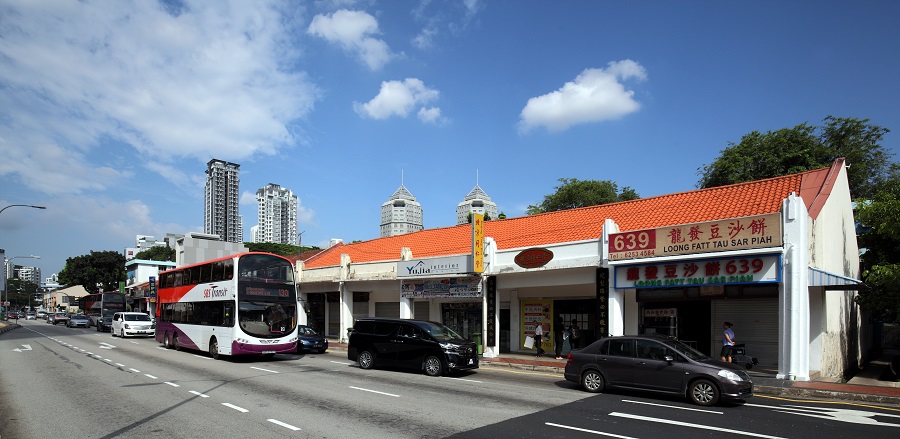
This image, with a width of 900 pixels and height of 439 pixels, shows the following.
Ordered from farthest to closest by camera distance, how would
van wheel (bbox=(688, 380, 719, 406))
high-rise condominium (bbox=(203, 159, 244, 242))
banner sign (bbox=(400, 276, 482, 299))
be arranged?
1. high-rise condominium (bbox=(203, 159, 244, 242))
2. banner sign (bbox=(400, 276, 482, 299))
3. van wheel (bbox=(688, 380, 719, 406))

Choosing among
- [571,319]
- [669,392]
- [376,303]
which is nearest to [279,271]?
[376,303]

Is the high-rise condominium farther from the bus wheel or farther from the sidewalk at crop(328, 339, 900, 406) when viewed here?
the sidewalk at crop(328, 339, 900, 406)

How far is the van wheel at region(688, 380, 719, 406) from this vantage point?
11.0m

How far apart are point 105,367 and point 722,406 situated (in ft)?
60.1

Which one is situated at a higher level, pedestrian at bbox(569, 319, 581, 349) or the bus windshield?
the bus windshield

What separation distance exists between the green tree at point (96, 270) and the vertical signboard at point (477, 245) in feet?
267

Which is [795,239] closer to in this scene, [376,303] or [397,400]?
[397,400]

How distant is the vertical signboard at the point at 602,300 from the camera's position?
61.0 feet

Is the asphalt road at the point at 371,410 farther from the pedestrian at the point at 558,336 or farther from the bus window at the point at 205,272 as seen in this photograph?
the bus window at the point at 205,272

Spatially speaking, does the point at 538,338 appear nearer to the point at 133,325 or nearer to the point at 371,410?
the point at 371,410

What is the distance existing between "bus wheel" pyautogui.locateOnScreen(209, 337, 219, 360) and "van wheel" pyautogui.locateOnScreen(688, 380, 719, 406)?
56.6 feet

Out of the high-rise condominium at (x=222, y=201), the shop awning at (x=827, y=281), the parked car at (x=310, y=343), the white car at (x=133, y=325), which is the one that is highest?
the high-rise condominium at (x=222, y=201)

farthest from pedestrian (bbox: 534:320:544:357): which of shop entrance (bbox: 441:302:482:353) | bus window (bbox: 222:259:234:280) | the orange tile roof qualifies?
bus window (bbox: 222:259:234:280)

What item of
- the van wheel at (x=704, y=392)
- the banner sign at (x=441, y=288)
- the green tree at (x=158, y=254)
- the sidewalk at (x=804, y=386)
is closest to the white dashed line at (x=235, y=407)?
the van wheel at (x=704, y=392)
